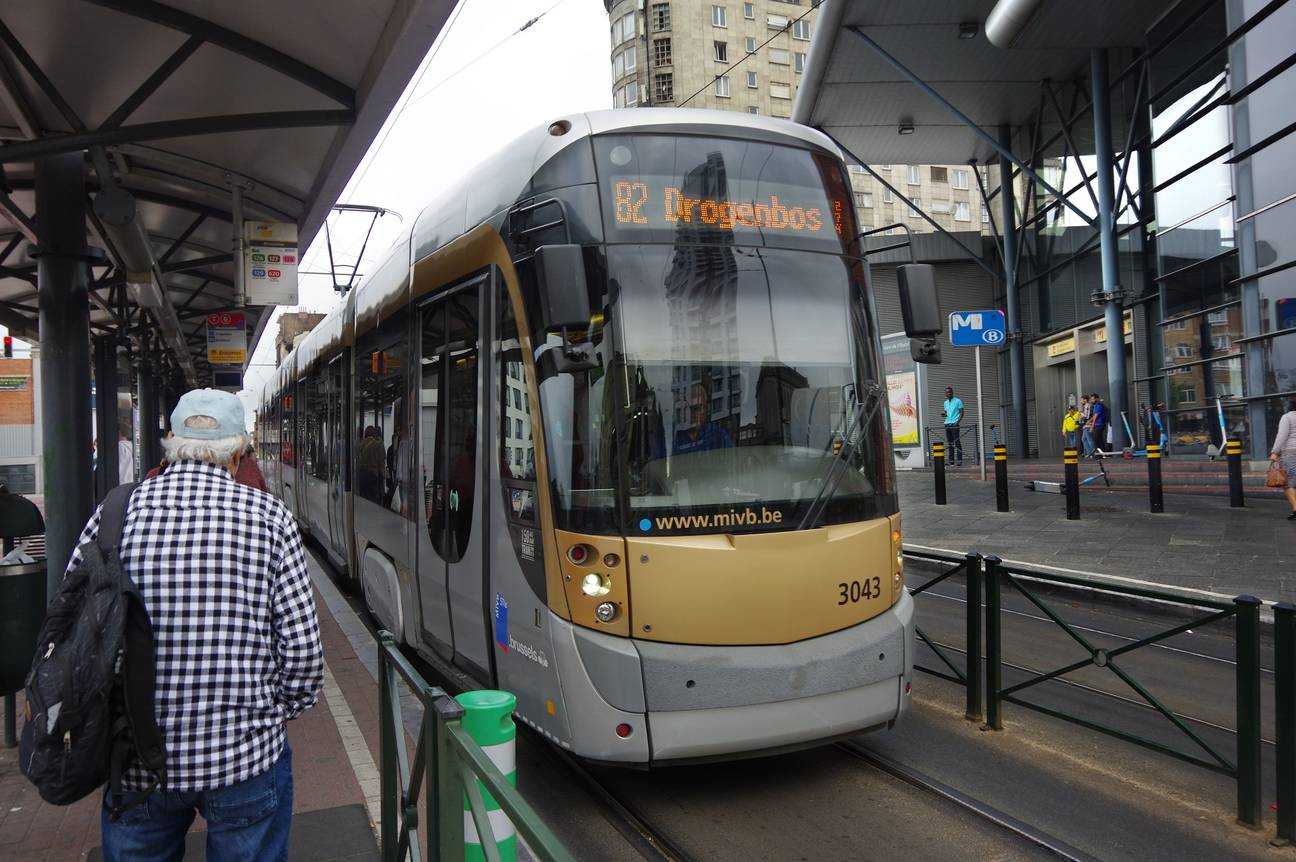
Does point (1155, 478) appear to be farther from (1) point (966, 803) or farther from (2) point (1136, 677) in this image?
(1) point (966, 803)

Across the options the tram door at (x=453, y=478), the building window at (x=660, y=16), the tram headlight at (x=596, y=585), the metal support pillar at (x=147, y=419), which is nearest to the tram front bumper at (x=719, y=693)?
the tram headlight at (x=596, y=585)

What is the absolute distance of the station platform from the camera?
3.90 meters

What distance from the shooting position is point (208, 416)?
2.68m

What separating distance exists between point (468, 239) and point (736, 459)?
7.20ft

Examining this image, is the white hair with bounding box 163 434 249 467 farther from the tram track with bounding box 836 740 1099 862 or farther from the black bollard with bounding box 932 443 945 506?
the black bollard with bounding box 932 443 945 506

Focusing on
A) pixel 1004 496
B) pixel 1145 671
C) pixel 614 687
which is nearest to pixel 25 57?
pixel 614 687

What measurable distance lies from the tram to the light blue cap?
1.83 metres

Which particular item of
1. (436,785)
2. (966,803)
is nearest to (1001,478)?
(966,803)

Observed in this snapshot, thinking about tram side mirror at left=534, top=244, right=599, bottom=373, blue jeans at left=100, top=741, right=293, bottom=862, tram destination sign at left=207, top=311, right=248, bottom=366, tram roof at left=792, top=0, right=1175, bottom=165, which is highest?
tram roof at left=792, top=0, right=1175, bottom=165

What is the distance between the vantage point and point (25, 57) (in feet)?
19.0

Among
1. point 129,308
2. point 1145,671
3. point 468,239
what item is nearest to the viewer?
point 468,239

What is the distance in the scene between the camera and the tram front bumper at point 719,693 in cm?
433

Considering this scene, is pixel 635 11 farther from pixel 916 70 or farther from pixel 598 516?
pixel 598 516

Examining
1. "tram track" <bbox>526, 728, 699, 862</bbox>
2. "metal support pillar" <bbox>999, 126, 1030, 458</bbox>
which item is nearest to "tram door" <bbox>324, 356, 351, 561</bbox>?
"tram track" <bbox>526, 728, 699, 862</bbox>
